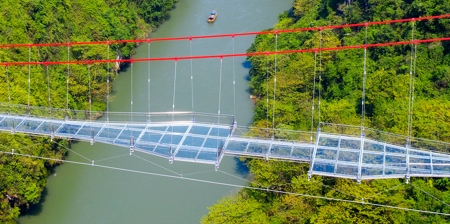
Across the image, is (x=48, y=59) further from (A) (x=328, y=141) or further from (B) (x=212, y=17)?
(A) (x=328, y=141)

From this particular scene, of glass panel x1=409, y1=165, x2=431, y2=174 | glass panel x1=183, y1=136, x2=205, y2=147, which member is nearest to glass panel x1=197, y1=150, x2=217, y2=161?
glass panel x1=183, y1=136, x2=205, y2=147

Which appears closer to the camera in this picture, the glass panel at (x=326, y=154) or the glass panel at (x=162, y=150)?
the glass panel at (x=326, y=154)

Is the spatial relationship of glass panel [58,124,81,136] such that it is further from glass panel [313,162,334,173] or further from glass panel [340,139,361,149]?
glass panel [340,139,361,149]

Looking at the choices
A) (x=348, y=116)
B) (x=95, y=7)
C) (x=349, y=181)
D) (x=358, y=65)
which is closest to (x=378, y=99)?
(x=348, y=116)

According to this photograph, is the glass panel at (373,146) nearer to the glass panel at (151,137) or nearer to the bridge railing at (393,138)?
the bridge railing at (393,138)

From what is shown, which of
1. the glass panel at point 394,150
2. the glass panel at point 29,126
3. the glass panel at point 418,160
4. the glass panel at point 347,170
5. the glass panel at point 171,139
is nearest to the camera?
the glass panel at point 347,170

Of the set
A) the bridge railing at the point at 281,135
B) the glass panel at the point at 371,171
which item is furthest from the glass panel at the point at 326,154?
the glass panel at the point at 371,171

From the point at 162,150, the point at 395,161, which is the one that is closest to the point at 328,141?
the point at 395,161
